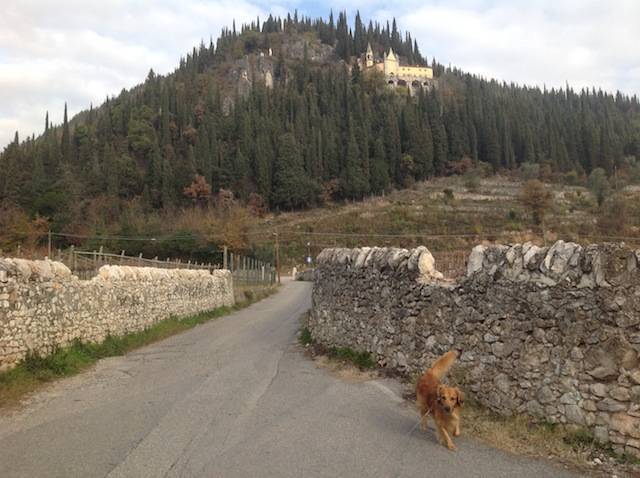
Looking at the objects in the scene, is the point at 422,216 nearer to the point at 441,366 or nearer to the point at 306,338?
the point at 306,338

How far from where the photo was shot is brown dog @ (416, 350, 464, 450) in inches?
250

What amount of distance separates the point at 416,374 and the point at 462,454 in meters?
3.21

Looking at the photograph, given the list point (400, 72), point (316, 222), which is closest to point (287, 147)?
point (316, 222)

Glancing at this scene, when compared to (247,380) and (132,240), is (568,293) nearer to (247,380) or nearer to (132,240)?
(247,380)

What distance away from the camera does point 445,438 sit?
634 centimetres

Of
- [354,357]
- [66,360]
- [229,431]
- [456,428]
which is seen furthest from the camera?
[354,357]

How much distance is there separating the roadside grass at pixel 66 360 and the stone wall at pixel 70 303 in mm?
193

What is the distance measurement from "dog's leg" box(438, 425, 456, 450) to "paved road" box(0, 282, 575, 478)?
0.29ft

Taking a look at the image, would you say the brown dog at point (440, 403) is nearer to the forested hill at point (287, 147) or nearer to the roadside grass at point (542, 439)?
the roadside grass at point (542, 439)

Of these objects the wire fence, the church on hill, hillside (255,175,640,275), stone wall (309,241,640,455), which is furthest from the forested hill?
stone wall (309,241,640,455)

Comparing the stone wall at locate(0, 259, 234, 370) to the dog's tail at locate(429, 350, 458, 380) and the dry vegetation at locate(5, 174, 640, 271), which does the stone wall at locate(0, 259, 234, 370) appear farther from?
the dry vegetation at locate(5, 174, 640, 271)

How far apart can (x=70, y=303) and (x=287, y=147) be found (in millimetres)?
92454

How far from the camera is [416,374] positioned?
30.5 feet

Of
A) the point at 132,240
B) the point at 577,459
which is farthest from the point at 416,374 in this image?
the point at 132,240
